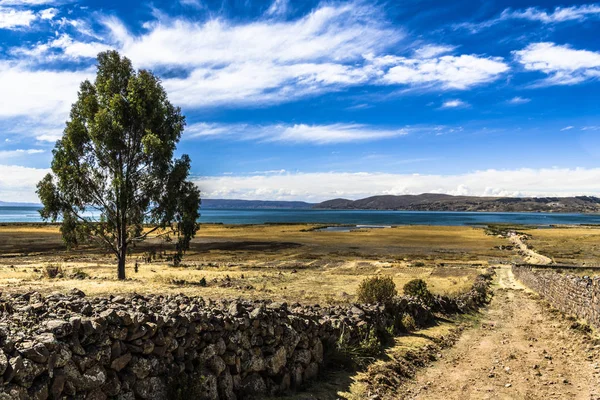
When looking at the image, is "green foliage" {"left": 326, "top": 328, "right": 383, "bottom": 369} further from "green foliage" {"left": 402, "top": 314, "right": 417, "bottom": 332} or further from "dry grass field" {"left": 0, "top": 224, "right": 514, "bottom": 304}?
"dry grass field" {"left": 0, "top": 224, "right": 514, "bottom": 304}

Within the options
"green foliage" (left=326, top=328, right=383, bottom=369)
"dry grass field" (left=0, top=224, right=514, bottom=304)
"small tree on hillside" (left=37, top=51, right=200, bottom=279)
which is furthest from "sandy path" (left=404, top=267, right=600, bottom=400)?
"small tree on hillside" (left=37, top=51, right=200, bottom=279)

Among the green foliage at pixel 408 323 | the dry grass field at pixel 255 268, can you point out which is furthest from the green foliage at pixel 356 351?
the dry grass field at pixel 255 268

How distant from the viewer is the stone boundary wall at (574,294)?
17.8 meters

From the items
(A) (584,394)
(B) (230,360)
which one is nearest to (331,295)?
(A) (584,394)

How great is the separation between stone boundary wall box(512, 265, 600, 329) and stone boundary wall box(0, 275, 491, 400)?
42.1 feet

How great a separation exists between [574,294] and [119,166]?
96.9 feet

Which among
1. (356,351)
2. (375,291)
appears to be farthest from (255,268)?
(356,351)

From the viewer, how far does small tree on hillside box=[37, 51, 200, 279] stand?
30062 millimetres

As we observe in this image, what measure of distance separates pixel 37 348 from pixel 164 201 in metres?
27.0

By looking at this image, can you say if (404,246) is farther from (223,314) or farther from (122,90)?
(223,314)

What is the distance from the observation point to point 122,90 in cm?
3147

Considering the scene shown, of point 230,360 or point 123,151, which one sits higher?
point 123,151

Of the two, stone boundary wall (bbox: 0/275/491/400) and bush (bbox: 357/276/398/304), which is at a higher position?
stone boundary wall (bbox: 0/275/491/400)

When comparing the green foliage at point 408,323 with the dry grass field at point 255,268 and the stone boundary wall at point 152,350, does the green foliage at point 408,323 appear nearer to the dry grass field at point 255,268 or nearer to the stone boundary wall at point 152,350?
the stone boundary wall at point 152,350
